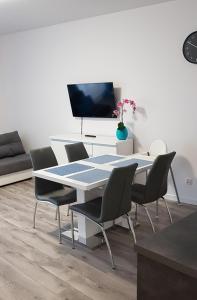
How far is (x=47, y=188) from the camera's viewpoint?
3.63m

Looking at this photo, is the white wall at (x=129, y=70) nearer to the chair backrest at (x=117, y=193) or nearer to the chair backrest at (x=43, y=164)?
the chair backrest at (x=43, y=164)

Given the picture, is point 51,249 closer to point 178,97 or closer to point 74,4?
point 178,97

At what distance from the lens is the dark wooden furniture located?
94 centimetres

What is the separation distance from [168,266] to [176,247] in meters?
0.09

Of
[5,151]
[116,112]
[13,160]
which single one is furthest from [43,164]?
[5,151]

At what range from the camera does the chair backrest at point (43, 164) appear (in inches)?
A: 139

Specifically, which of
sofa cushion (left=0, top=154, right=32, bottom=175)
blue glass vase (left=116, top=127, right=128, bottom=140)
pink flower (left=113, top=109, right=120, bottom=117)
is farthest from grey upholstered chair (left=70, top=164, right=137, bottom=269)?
sofa cushion (left=0, top=154, right=32, bottom=175)

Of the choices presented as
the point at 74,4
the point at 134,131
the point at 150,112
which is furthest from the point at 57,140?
the point at 74,4

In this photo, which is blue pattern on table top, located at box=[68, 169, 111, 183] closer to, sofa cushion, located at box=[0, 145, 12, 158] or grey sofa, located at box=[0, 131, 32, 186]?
grey sofa, located at box=[0, 131, 32, 186]

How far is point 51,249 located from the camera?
3.15 meters

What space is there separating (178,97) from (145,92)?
53 cm

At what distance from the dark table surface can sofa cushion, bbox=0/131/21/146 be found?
5.36 m

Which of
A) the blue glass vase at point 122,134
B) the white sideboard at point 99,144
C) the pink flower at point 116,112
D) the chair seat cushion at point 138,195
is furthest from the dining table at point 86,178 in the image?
the pink flower at point 116,112

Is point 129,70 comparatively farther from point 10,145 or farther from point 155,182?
point 10,145
